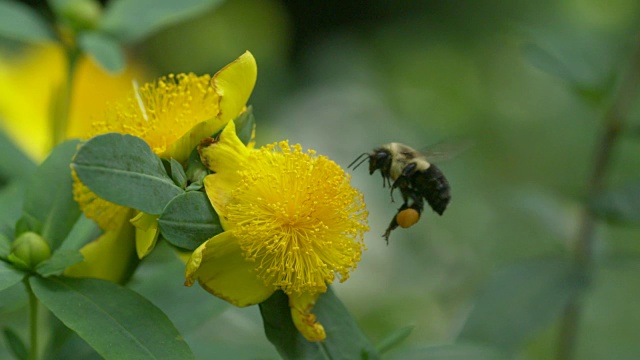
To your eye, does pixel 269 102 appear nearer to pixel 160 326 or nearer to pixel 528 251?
pixel 528 251

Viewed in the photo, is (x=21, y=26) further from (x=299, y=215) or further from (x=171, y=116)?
(x=299, y=215)

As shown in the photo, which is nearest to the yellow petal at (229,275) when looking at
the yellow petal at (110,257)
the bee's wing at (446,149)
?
the yellow petal at (110,257)

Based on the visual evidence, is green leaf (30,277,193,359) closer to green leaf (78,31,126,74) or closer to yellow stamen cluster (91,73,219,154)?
yellow stamen cluster (91,73,219,154)

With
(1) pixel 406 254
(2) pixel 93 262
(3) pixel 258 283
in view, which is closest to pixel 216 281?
(3) pixel 258 283

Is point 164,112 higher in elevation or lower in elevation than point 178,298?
higher

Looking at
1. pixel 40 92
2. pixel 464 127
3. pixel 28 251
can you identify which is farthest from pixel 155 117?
pixel 464 127
